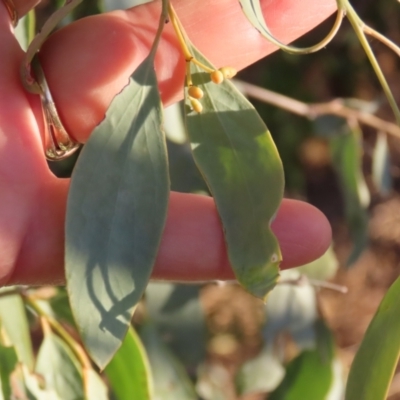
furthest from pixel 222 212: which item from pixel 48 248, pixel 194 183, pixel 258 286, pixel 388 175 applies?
pixel 388 175

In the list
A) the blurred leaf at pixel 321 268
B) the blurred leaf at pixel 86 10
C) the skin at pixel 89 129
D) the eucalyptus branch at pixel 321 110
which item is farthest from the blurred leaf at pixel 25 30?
the blurred leaf at pixel 321 268

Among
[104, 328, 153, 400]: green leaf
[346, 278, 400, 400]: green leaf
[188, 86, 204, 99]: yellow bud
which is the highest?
[188, 86, 204, 99]: yellow bud

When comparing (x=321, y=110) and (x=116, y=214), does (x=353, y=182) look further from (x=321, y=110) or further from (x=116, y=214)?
(x=116, y=214)

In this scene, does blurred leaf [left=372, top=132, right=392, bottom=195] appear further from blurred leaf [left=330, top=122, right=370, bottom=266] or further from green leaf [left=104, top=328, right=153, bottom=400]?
green leaf [left=104, top=328, right=153, bottom=400]

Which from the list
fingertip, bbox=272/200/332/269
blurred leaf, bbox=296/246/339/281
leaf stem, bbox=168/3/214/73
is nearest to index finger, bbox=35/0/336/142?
leaf stem, bbox=168/3/214/73

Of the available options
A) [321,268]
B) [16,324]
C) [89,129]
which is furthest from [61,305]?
[321,268]

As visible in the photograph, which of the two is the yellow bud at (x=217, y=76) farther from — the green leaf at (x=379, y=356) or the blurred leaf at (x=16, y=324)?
the blurred leaf at (x=16, y=324)

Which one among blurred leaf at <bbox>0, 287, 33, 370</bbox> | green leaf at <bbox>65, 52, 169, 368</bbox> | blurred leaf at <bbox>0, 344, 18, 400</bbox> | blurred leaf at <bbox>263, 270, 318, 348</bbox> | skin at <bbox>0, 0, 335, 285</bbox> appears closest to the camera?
green leaf at <bbox>65, 52, 169, 368</bbox>

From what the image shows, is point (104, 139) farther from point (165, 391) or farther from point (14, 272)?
point (165, 391)
